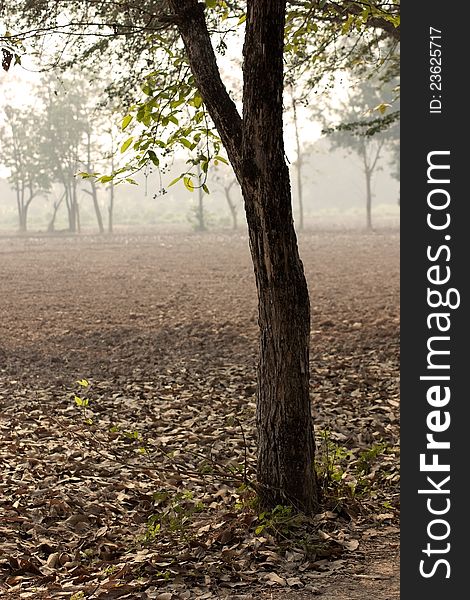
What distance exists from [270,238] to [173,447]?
3295mm

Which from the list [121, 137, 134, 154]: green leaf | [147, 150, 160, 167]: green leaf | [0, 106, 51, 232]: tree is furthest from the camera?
[0, 106, 51, 232]: tree

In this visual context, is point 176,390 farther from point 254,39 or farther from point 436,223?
point 436,223

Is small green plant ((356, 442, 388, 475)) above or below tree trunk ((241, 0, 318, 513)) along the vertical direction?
below

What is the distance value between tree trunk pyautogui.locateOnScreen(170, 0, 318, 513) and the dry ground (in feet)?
0.92

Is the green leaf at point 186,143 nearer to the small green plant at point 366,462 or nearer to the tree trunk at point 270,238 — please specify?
the tree trunk at point 270,238

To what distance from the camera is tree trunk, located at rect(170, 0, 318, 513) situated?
5.30 meters

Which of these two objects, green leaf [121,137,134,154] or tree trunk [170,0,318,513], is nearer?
tree trunk [170,0,318,513]

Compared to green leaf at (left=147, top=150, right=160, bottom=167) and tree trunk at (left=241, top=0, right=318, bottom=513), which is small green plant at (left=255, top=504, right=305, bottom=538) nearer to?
tree trunk at (left=241, top=0, right=318, bottom=513)

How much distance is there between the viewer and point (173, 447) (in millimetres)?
7980

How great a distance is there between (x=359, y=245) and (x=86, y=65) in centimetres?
2800

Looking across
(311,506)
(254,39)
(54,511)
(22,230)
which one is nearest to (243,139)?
(254,39)

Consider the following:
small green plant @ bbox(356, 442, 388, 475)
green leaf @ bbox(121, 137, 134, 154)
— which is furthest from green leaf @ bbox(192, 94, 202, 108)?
small green plant @ bbox(356, 442, 388, 475)

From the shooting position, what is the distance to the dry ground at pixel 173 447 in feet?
16.3

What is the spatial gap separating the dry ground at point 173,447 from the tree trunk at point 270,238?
28 centimetres
